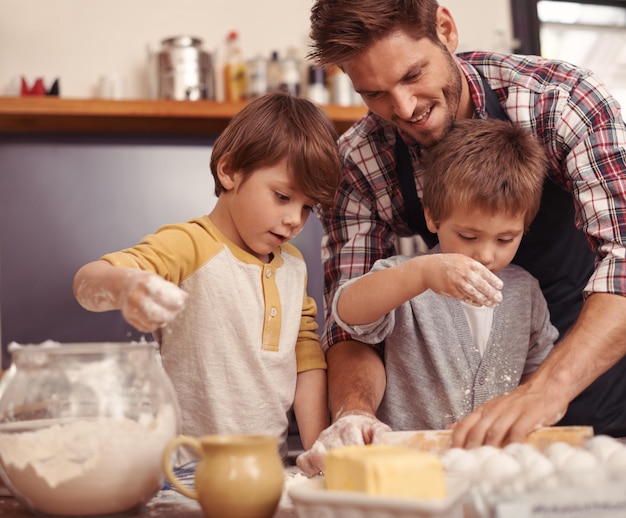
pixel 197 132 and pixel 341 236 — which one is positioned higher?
pixel 197 132

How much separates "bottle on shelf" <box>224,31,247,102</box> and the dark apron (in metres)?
1.43

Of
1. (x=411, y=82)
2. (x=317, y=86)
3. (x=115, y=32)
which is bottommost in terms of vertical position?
(x=411, y=82)

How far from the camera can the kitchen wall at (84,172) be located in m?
2.91

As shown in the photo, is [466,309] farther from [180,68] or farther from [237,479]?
[180,68]

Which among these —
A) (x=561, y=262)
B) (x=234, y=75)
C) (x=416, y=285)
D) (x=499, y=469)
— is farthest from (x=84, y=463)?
(x=234, y=75)

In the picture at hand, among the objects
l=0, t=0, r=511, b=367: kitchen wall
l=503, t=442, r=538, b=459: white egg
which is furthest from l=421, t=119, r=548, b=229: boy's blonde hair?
l=0, t=0, r=511, b=367: kitchen wall

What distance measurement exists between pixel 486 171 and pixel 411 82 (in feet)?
0.84

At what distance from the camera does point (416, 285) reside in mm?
1267

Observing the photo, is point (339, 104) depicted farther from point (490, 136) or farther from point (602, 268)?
point (602, 268)

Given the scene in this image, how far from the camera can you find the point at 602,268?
1374 mm

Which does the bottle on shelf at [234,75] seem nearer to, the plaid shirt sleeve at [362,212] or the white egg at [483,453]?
the plaid shirt sleeve at [362,212]

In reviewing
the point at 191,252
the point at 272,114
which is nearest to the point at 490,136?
the point at 272,114

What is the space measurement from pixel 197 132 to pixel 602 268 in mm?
2086

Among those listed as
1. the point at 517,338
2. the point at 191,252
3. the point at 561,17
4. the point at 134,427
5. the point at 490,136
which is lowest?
the point at 517,338
